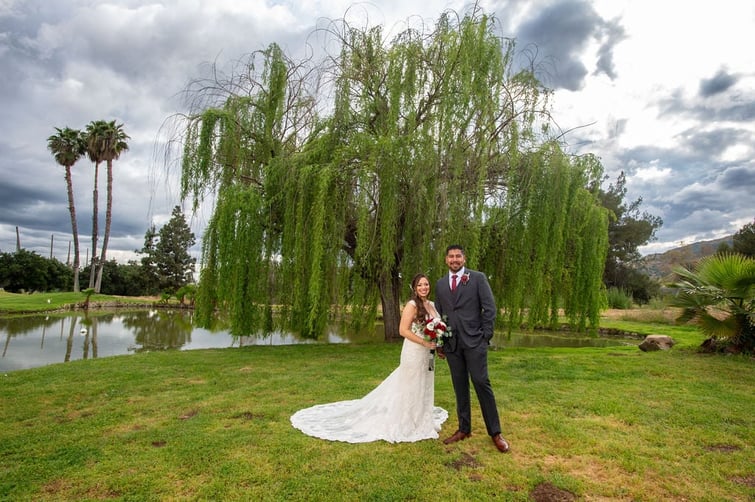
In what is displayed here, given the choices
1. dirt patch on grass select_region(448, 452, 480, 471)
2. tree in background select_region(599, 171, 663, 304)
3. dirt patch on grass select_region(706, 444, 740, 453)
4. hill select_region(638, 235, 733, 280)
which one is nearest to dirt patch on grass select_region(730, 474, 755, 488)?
dirt patch on grass select_region(706, 444, 740, 453)

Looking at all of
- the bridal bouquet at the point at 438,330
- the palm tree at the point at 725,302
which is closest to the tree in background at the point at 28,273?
the bridal bouquet at the point at 438,330

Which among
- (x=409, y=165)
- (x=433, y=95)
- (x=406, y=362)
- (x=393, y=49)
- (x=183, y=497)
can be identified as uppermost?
(x=393, y=49)

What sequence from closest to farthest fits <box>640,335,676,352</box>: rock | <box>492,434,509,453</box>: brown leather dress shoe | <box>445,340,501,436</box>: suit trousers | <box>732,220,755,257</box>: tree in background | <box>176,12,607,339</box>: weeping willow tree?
<box>492,434,509,453</box>: brown leather dress shoe < <box>445,340,501,436</box>: suit trousers < <box>176,12,607,339</box>: weeping willow tree < <box>640,335,676,352</box>: rock < <box>732,220,755,257</box>: tree in background

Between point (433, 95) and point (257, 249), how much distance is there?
4.67m

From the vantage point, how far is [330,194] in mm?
8172

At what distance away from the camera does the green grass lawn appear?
2.96 meters

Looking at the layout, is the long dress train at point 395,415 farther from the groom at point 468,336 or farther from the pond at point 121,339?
the pond at point 121,339

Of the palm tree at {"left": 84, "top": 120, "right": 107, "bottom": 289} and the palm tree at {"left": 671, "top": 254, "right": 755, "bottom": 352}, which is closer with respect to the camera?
the palm tree at {"left": 671, "top": 254, "right": 755, "bottom": 352}

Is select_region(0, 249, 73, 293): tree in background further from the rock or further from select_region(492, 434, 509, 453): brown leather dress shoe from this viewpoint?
select_region(492, 434, 509, 453): brown leather dress shoe

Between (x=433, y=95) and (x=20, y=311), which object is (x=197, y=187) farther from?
(x=20, y=311)

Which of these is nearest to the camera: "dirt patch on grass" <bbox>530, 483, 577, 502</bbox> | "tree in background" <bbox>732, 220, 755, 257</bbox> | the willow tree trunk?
"dirt patch on grass" <bbox>530, 483, 577, 502</bbox>

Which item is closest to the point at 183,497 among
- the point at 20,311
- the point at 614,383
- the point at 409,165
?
the point at 614,383

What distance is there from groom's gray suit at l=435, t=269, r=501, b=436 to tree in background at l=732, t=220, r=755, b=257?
105ft

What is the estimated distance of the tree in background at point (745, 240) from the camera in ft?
91.9
